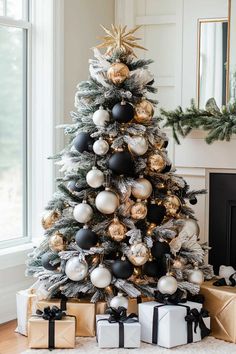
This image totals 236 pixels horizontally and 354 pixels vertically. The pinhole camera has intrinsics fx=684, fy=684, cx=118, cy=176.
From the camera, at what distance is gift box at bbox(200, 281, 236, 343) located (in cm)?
354

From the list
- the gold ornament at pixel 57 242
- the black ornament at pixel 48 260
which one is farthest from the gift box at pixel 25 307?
the gold ornament at pixel 57 242

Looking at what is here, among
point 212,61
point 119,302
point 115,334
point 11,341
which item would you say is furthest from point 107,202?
point 212,61

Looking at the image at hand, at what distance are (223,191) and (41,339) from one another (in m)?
1.58

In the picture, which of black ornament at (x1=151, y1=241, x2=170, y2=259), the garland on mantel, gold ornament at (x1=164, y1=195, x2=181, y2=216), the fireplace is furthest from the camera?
the fireplace

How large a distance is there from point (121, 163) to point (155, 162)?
214 millimetres

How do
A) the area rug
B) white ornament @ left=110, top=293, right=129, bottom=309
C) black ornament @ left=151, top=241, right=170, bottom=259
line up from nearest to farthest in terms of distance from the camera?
the area rug → white ornament @ left=110, top=293, right=129, bottom=309 → black ornament @ left=151, top=241, right=170, bottom=259

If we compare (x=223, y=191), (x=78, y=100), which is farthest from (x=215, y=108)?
(x=78, y=100)

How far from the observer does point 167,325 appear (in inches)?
133

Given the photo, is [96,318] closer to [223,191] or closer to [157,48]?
[223,191]

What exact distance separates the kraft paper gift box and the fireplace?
1.32 meters

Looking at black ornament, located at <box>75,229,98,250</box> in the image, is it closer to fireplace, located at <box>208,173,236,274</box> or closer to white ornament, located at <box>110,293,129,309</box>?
white ornament, located at <box>110,293,129,309</box>

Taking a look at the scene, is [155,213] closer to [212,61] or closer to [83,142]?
[83,142]

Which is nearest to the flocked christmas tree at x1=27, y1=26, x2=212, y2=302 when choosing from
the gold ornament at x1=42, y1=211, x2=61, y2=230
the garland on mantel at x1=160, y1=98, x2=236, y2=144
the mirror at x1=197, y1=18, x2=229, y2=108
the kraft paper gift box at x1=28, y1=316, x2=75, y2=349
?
the gold ornament at x1=42, y1=211, x2=61, y2=230

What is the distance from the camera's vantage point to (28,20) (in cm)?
423
